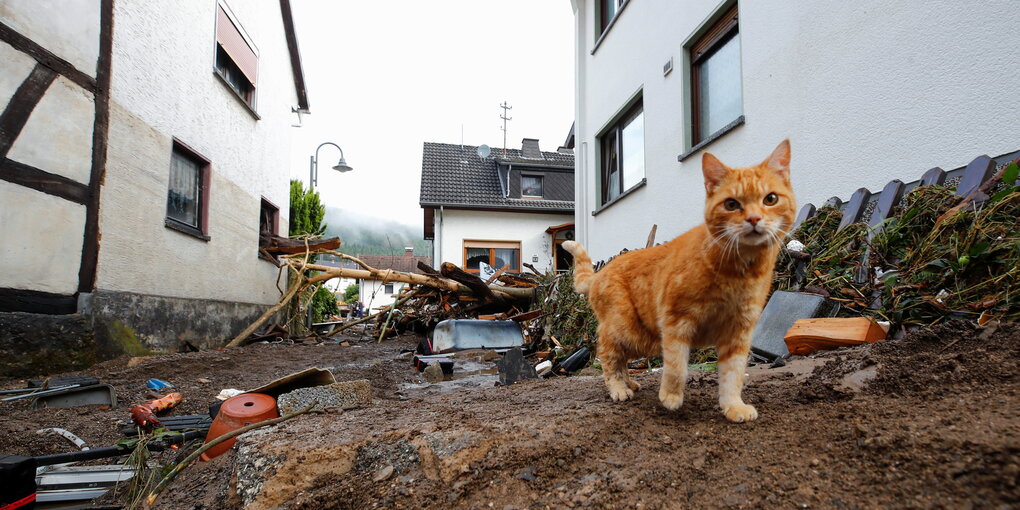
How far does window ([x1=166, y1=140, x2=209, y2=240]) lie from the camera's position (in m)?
6.69

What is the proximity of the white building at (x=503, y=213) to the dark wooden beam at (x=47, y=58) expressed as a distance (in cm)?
1218

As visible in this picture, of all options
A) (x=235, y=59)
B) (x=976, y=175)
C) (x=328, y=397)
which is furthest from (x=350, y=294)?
(x=976, y=175)

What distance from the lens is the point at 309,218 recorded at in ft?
50.6

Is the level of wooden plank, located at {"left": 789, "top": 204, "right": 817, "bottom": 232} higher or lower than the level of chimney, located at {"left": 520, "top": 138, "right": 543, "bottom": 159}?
lower

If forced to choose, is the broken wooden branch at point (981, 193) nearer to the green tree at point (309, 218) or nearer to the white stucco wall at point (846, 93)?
the white stucco wall at point (846, 93)

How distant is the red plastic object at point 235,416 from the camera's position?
7.73 ft

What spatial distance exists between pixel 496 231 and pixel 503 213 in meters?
0.74

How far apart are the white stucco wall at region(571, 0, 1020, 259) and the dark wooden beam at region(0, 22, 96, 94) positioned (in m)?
6.54

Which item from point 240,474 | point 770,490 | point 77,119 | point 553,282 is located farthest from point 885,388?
point 77,119

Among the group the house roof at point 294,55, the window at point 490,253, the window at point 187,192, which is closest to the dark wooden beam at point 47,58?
the window at point 187,192

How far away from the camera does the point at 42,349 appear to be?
Result: 14.1ft

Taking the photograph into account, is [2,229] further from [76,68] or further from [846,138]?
[846,138]

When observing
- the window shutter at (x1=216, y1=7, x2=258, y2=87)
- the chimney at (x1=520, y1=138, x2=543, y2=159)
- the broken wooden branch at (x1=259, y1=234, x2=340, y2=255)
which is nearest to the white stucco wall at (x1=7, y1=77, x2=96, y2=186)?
the window shutter at (x1=216, y1=7, x2=258, y2=87)

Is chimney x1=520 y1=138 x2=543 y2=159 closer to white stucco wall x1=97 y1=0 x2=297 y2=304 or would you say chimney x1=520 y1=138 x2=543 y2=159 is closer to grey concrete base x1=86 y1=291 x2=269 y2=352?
white stucco wall x1=97 y1=0 x2=297 y2=304
